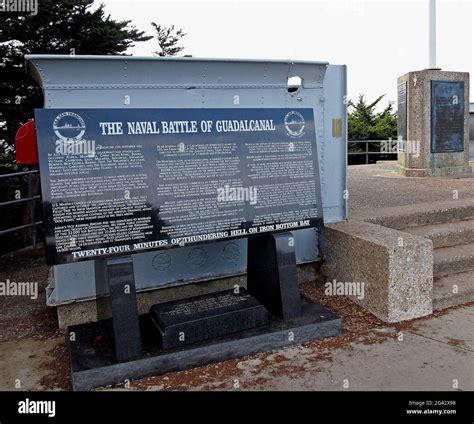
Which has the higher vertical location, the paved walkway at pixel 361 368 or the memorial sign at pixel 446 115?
the memorial sign at pixel 446 115

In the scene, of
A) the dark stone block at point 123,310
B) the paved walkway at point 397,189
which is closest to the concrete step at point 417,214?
the paved walkway at point 397,189

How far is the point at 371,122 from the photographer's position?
62.8ft

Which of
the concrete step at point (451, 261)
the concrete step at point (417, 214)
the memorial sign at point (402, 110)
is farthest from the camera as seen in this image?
the memorial sign at point (402, 110)

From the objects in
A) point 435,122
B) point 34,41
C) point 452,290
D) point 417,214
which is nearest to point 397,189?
point 435,122

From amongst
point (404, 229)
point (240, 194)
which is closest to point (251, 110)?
point (240, 194)

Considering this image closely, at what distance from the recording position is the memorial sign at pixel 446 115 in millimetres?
10617

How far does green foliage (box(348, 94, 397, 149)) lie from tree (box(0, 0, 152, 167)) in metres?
10.2

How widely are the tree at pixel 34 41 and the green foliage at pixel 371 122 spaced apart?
402 inches

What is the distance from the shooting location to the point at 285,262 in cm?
431

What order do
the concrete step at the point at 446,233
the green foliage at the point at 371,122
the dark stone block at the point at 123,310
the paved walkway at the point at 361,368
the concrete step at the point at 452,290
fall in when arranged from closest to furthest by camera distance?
the paved walkway at the point at 361,368, the dark stone block at the point at 123,310, the concrete step at the point at 452,290, the concrete step at the point at 446,233, the green foliage at the point at 371,122

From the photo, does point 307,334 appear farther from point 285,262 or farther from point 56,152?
point 56,152

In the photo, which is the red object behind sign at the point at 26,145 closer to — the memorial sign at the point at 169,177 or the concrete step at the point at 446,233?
the memorial sign at the point at 169,177

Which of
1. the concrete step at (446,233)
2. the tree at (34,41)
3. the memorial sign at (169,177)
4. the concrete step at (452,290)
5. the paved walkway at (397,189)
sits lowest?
the concrete step at (452,290)
